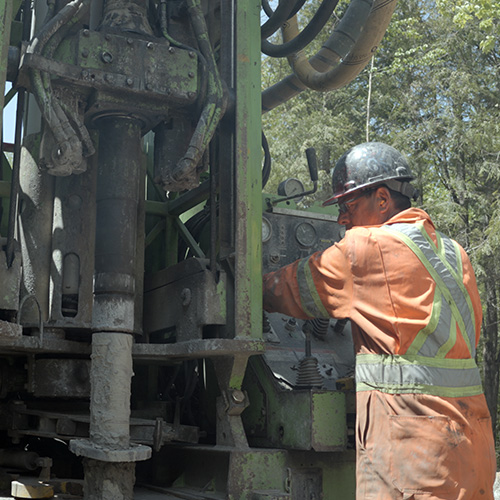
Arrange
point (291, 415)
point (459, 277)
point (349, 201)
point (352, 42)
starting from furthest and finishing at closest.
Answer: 1. point (352, 42)
2. point (349, 201)
3. point (291, 415)
4. point (459, 277)

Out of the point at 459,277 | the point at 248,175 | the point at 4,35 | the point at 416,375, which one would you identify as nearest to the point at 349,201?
the point at 248,175

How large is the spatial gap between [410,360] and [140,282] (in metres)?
1.34

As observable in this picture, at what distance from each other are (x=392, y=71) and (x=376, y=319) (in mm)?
13244

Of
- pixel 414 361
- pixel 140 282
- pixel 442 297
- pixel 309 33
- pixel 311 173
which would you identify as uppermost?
pixel 309 33

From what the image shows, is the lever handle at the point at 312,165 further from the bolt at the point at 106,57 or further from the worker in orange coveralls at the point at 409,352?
the bolt at the point at 106,57

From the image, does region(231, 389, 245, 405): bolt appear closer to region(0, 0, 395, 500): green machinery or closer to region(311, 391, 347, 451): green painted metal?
region(0, 0, 395, 500): green machinery

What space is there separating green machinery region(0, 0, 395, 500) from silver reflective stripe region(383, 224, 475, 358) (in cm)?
45

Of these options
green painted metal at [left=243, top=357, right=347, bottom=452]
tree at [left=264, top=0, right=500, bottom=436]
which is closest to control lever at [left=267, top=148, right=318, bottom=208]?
green painted metal at [left=243, top=357, right=347, bottom=452]

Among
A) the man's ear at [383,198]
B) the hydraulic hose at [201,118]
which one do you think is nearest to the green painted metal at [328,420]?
the man's ear at [383,198]

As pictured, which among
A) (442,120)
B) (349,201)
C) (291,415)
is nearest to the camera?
(291,415)

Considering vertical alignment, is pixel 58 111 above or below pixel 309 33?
below

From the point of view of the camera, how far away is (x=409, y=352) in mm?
2734

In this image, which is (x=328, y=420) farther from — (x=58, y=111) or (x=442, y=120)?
(x=442, y=120)

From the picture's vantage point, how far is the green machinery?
2.86 m
